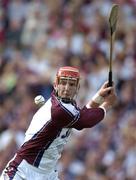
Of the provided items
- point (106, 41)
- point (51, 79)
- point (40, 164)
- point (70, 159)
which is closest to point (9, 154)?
point (70, 159)

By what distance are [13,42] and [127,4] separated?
7.16 feet

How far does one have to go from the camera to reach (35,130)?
7438mm

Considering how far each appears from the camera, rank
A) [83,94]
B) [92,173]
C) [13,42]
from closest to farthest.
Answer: [92,173] → [83,94] → [13,42]

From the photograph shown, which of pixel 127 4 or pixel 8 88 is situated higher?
pixel 127 4

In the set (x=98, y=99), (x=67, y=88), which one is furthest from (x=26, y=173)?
(x=98, y=99)

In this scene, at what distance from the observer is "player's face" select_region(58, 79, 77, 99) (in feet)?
24.2

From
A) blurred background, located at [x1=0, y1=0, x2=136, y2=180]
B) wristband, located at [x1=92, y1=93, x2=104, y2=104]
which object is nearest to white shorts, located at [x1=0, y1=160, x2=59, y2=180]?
wristband, located at [x1=92, y1=93, x2=104, y2=104]

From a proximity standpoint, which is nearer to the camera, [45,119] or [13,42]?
[45,119]

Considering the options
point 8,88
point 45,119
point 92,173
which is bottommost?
point 92,173

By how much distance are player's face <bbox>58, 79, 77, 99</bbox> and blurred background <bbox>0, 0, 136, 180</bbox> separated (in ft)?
11.2

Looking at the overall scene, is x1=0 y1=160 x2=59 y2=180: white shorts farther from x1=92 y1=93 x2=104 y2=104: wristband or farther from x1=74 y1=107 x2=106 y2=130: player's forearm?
x1=92 y1=93 x2=104 y2=104: wristband

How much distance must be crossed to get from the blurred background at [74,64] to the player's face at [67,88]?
3425 millimetres

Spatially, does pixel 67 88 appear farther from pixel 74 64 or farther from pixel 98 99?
pixel 74 64

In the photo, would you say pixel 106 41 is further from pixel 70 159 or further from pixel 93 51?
pixel 70 159
